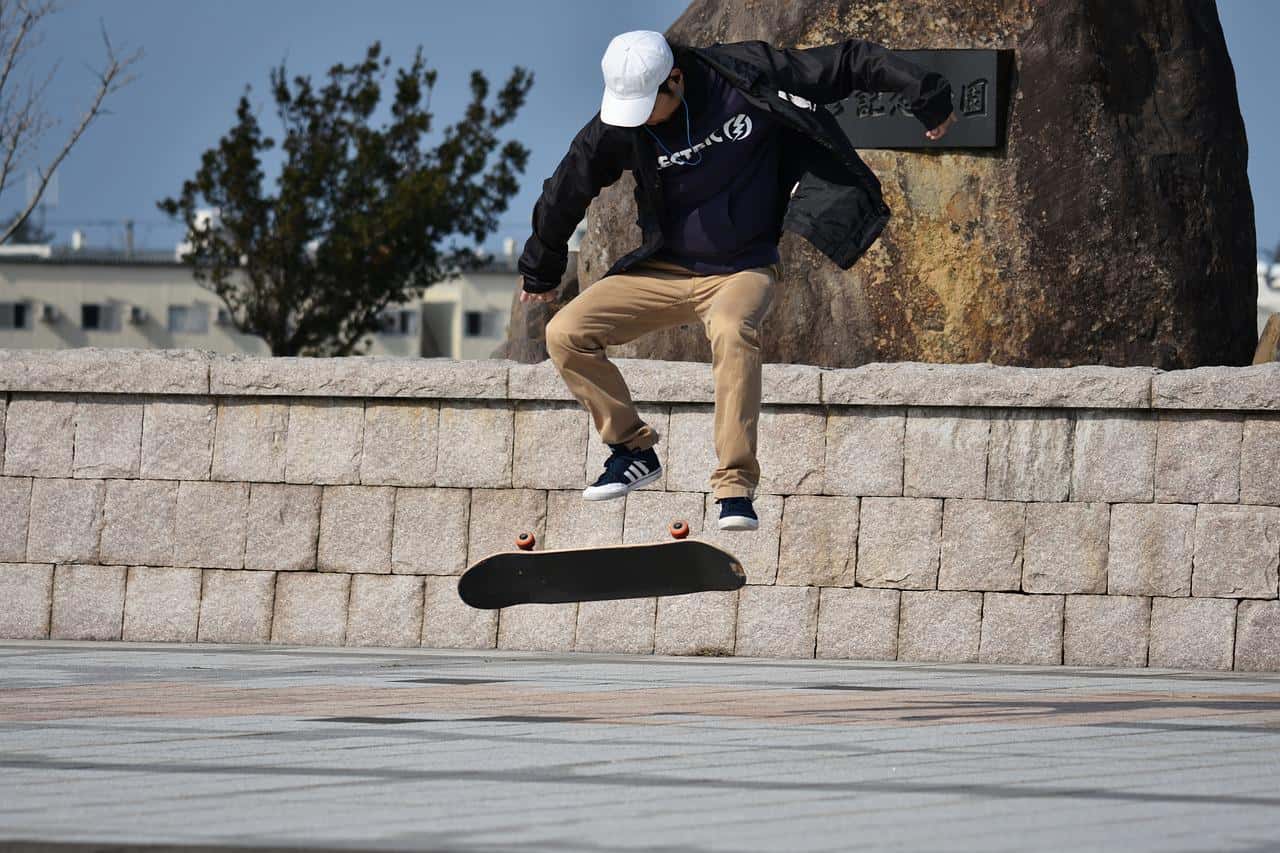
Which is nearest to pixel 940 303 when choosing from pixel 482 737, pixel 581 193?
pixel 581 193

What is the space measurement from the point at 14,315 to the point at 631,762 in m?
52.7

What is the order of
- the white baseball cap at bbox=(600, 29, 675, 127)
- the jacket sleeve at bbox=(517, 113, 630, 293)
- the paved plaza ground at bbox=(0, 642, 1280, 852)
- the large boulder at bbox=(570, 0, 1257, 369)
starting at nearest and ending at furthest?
the paved plaza ground at bbox=(0, 642, 1280, 852), the white baseball cap at bbox=(600, 29, 675, 127), the jacket sleeve at bbox=(517, 113, 630, 293), the large boulder at bbox=(570, 0, 1257, 369)

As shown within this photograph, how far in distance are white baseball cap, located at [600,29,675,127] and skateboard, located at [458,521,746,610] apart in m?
1.64

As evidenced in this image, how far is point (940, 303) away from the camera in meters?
10.4

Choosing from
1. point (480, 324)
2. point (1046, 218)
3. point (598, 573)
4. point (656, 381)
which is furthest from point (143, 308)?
point (598, 573)

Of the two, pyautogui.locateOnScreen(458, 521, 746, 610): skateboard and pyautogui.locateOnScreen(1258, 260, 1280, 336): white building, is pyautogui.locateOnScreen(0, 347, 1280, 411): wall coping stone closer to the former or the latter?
pyautogui.locateOnScreen(458, 521, 746, 610): skateboard

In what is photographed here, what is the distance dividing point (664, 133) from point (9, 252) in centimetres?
5385

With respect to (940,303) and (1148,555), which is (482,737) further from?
(940,303)

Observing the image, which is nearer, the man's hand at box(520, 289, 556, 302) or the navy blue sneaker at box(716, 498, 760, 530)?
the navy blue sneaker at box(716, 498, 760, 530)

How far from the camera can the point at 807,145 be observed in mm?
6578

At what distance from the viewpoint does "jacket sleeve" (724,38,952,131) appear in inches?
250

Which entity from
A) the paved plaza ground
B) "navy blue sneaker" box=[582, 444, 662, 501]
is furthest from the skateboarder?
the paved plaza ground

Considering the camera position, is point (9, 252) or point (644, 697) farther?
point (9, 252)

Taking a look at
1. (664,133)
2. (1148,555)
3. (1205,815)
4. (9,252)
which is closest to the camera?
(1205,815)
